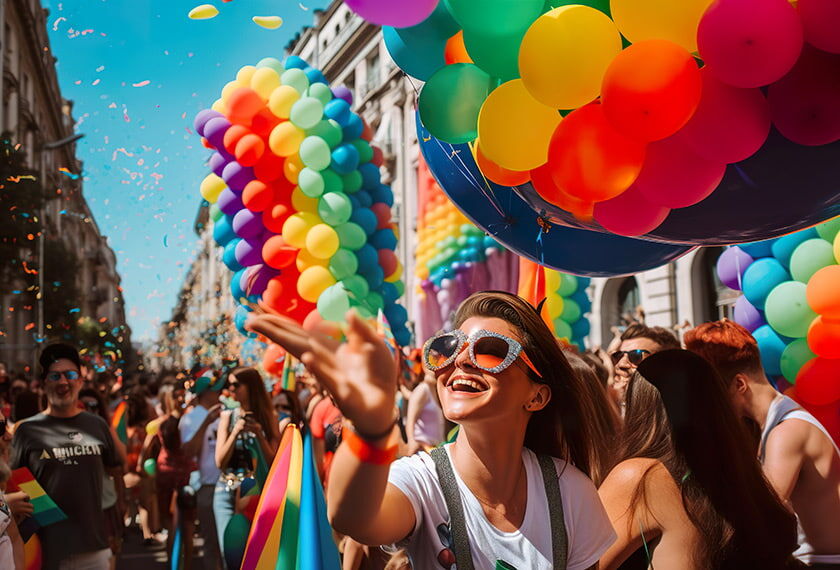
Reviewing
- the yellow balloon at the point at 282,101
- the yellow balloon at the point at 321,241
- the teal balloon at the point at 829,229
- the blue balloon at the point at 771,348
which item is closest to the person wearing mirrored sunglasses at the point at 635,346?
the blue balloon at the point at 771,348

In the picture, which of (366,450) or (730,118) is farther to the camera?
(730,118)

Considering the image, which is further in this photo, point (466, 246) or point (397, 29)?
point (466, 246)

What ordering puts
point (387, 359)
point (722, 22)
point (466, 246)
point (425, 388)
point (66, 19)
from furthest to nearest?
point (466, 246) < point (425, 388) < point (66, 19) < point (722, 22) < point (387, 359)

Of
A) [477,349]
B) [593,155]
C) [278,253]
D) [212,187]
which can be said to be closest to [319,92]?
[212,187]

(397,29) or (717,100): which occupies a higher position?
(397,29)

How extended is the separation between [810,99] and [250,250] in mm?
5975

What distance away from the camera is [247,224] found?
24.9 ft

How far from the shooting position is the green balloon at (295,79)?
7488 millimetres

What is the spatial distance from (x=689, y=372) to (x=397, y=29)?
4.83 feet

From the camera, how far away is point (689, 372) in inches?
97.0

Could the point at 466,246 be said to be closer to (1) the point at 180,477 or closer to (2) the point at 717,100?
(1) the point at 180,477

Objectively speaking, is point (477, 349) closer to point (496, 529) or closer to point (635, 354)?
point (496, 529)

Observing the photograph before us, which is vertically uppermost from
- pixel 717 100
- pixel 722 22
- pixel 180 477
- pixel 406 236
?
pixel 406 236

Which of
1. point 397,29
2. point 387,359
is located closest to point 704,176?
point 397,29
